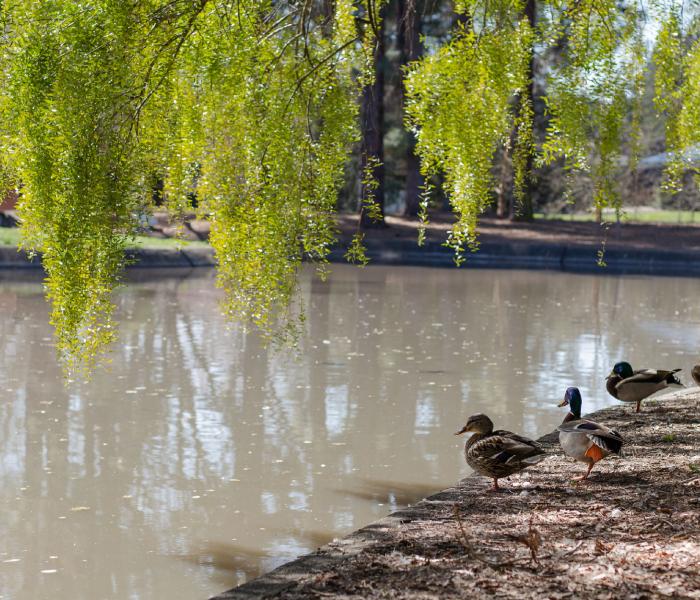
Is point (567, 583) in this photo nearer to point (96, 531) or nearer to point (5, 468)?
point (96, 531)

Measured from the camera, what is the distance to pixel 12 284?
25547mm

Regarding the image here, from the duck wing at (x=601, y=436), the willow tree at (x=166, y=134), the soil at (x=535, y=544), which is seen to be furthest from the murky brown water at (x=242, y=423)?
the duck wing at (x=601, y=436)

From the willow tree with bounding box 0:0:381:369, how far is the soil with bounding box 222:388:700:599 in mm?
1896

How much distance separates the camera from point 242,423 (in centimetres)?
1112

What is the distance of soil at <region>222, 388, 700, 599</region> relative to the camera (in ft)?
16.0

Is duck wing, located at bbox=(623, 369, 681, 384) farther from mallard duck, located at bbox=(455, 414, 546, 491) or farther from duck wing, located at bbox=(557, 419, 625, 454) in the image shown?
mallard duck, located at bbox=(455, 414, 546, 491)

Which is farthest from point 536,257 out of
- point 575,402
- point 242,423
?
point 575,402

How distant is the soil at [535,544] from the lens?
4891mm

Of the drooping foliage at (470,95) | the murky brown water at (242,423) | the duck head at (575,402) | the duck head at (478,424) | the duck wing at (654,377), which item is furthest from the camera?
the duck wing at (654,377)

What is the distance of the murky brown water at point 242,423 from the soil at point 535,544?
119 cm

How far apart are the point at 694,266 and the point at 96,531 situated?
31.0 m

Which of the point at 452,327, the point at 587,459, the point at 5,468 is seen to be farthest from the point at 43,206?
the point at 452,327

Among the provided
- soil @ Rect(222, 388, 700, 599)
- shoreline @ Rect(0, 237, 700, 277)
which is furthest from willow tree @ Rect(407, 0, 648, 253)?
shoreline @ Rect(0, 237, 700, 277)

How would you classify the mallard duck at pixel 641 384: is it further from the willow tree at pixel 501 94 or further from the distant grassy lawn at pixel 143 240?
the distant grassy lawn at pixel 143 240
